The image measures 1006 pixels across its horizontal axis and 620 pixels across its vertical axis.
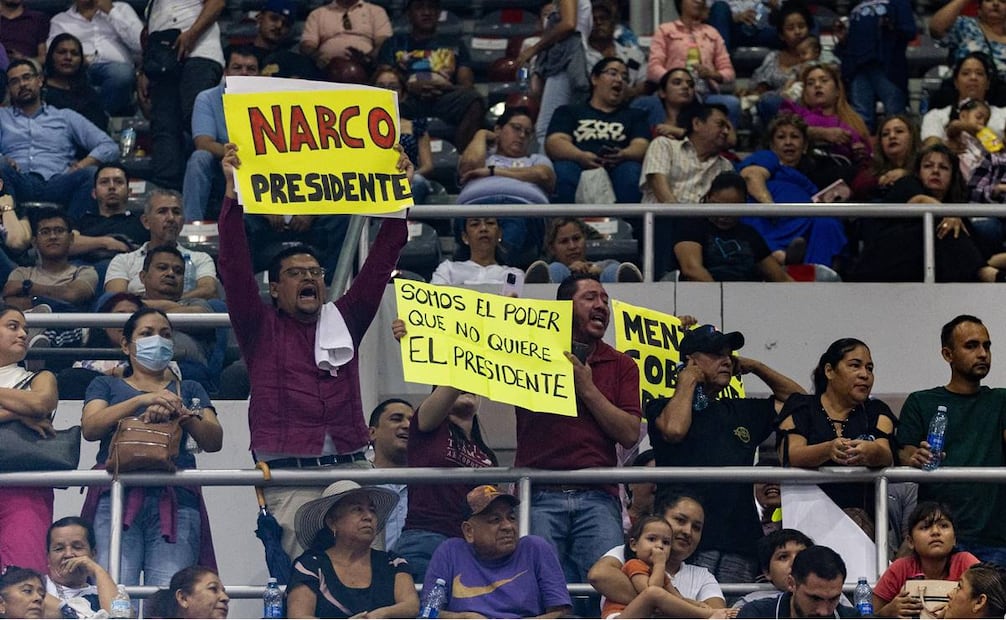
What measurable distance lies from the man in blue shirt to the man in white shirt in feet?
4.36

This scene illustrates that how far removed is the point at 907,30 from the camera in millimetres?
16672

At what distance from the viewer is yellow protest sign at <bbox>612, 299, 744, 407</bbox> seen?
11.9m

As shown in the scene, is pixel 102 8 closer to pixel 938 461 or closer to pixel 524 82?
pixel 524 82

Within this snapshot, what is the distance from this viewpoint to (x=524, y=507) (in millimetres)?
10703

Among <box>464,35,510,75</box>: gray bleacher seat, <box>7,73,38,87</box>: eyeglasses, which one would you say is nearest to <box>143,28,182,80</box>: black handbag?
<box>7,73,38,87</box>: eyeglasses

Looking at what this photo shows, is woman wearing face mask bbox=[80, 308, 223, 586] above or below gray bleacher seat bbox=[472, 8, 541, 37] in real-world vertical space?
below

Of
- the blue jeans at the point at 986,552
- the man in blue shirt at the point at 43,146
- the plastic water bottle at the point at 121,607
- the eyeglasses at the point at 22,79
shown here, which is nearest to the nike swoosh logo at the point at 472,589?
the plastic water bottle at the point at 121,607

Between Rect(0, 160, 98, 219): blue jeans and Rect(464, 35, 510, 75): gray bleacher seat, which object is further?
Rect(464, 35, 510, 75): gray bleacher seat

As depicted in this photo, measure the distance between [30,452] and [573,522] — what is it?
2.35 meters

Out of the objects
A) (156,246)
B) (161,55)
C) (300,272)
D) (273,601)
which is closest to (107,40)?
(161,55)

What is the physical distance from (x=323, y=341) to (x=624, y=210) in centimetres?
281

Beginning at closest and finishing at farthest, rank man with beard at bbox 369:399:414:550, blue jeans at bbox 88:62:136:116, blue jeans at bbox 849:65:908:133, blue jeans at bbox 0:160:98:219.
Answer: man with beard at bbox 369:399:414:550 < blue jeans at bbox 0:160:98:219 < blue jeans at bbox 849:65:908:133 < blue jeans at bbox 88:62:136:116

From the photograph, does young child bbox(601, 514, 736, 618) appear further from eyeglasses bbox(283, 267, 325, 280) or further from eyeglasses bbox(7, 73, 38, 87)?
eyeglasses bbox(7, 73, 38, 87)

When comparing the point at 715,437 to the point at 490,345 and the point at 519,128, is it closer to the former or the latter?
the point at 490,345
